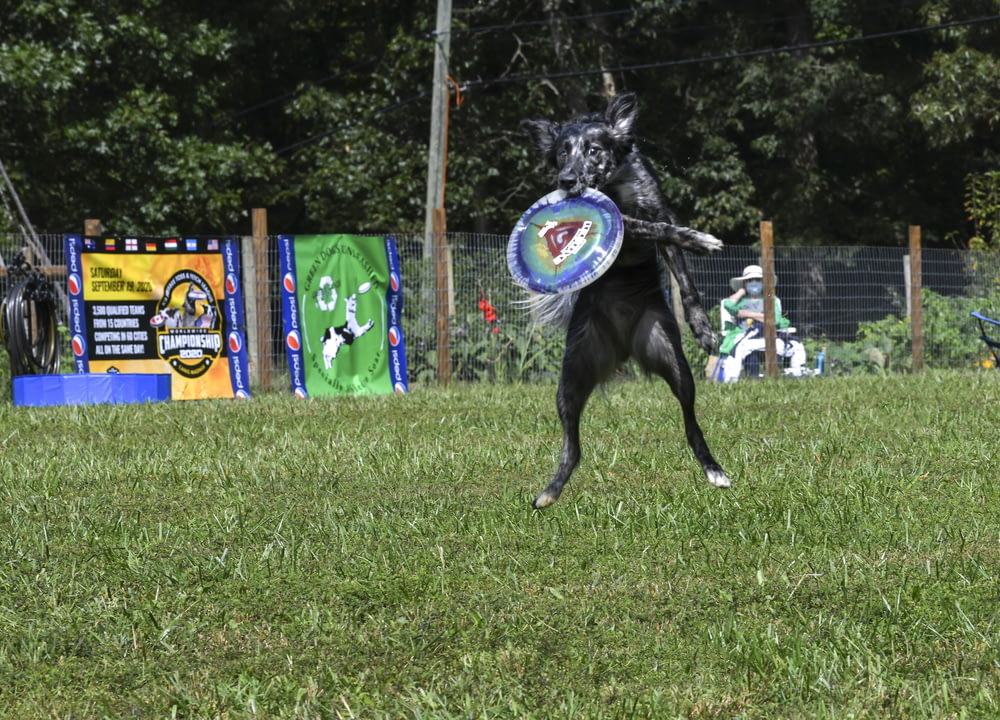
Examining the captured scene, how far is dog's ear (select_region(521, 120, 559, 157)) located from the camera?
230 inches

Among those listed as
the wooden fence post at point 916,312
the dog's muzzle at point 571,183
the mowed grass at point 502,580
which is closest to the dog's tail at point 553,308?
the dog's muzzle at point 571,183

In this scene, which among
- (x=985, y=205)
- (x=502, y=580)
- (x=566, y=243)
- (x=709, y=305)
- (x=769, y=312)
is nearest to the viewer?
(x=502, y=580)

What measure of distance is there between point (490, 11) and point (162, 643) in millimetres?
22163

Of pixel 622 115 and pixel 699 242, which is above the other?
pixel 622 115

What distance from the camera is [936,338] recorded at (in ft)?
53.4

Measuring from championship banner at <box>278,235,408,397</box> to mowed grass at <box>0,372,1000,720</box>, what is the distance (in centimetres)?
496

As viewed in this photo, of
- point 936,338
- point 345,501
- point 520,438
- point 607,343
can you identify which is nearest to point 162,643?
point 345,501

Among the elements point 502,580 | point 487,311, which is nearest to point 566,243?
point 502,580

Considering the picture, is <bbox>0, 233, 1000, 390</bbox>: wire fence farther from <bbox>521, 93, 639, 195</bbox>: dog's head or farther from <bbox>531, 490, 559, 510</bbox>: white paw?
<bbox>531, 490, 559, 510</bbox>: white paw

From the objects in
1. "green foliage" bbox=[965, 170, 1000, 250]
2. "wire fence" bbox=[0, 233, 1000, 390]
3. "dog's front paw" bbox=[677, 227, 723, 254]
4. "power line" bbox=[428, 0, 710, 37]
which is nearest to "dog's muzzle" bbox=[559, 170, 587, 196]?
"dog's front paw" bbox=[677, 227, 723, 254]

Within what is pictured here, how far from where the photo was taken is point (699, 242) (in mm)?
5309

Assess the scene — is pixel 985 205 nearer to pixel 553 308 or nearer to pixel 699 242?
pixel 553 308

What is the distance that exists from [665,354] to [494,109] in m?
19.7

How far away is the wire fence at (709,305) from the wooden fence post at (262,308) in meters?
0.01
